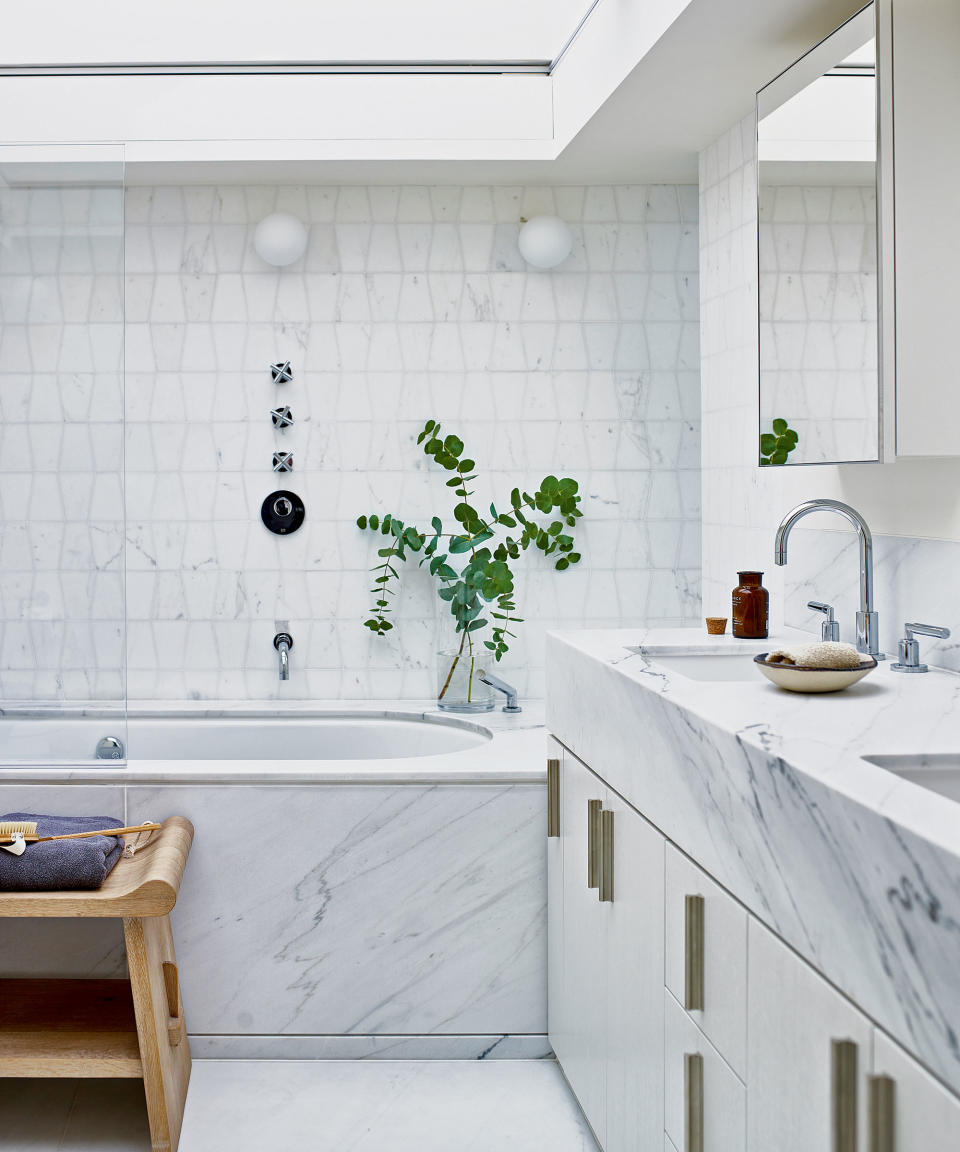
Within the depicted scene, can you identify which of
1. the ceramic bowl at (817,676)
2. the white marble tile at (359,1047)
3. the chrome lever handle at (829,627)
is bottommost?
the white marble tile at (359,1047)

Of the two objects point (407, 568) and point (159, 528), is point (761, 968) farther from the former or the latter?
point (159, 528)

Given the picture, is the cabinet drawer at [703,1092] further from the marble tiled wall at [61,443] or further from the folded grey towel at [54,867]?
the marble tiled wall at [61,443]

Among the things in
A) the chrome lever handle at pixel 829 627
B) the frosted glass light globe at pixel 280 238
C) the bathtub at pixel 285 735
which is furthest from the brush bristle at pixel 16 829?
the frosted glass light globe at pixel 280 238

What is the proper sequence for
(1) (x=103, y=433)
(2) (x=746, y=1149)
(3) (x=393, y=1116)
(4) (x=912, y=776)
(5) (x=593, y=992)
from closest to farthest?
1. (4) (x=912, y=776)
2. (2) (x=746, y=1149)
3. (5) (x=593, y=992)
4. (3) (x=393, y=1116)
5. (1) (x=103, y=433)

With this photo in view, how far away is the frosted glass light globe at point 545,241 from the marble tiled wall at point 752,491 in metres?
0.43

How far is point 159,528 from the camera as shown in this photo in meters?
3.58

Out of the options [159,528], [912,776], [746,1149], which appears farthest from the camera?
[159,528]

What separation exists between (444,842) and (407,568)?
3.85 ft

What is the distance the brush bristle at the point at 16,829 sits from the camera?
227 cm

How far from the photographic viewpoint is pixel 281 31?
3.13m

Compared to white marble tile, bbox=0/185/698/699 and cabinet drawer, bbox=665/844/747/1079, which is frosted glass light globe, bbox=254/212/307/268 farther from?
cabinet drawer, bbox=665/844/747/1079

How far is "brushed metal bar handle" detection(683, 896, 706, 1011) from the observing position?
5.34ft

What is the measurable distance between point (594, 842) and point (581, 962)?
0.31 metres

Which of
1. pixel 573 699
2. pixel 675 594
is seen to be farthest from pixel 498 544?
pixel 573 699
